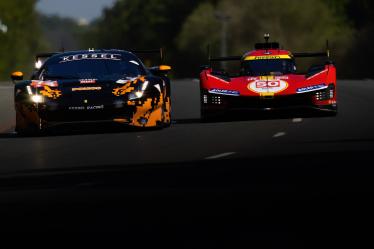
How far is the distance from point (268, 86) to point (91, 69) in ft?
9.72

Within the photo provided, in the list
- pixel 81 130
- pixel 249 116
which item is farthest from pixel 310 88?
pixel 81 130

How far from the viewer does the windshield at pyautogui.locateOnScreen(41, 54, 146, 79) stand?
2130 cm

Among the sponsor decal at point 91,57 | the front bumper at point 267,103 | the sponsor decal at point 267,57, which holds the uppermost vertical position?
the sponsor decal at point 91,57

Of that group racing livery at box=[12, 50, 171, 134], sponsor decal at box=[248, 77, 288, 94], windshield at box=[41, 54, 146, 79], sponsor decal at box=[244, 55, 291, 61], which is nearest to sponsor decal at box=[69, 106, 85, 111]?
racing livery at box=[12, 50, 171, 134]

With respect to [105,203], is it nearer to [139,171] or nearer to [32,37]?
[139,171]

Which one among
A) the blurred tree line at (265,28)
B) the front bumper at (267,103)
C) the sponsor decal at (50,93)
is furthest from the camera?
the blurred tree line at (265,28)

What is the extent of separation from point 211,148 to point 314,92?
6.73 m

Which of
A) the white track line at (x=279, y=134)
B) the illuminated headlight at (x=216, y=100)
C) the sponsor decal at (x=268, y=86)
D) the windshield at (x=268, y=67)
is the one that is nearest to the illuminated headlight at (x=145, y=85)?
the white track line at (x=279, y=134)

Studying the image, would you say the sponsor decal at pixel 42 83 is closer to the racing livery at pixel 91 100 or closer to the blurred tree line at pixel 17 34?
the racing livery at pixel 91 100

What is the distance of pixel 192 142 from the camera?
61.1ft

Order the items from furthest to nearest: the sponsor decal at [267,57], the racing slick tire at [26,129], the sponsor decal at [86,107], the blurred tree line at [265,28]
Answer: the blurred tree line at [265,28] → the sponsor decal at [267,57] → the racing slick tire at [26,129] → the sponsor decal at [86,107]

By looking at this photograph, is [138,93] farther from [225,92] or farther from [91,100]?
[225,92]

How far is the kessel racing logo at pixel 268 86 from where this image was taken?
23.7 m

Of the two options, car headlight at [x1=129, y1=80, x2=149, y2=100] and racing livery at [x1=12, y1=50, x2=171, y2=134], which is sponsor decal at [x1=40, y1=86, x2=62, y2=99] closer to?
racing livery at [x1=12, y1=50, x2=171, y2=134]
